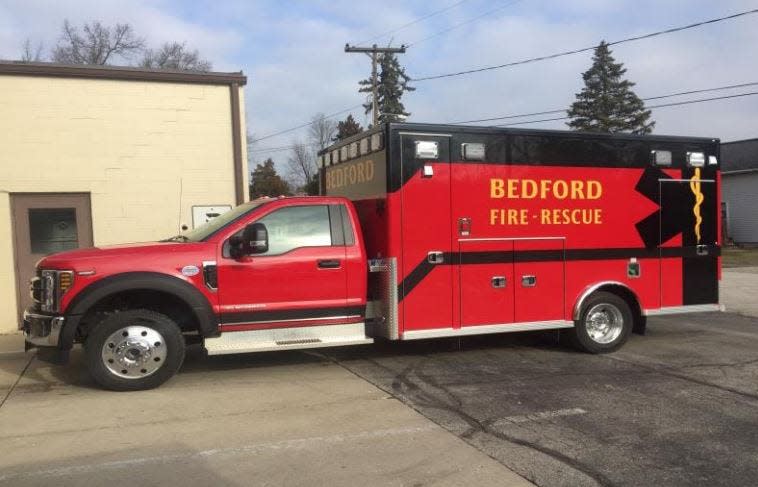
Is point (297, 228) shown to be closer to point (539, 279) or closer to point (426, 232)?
point (426, 232)

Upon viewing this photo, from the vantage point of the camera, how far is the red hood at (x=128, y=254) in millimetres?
6277

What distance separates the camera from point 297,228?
704 centimetres

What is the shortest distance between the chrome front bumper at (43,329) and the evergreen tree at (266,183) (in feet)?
139

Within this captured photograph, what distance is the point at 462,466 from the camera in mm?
4438

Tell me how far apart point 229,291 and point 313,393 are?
133 cm

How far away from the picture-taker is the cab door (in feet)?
21.9

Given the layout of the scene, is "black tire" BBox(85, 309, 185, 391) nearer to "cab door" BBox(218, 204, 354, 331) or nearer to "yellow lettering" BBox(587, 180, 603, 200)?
"cab door" BBox(218, 204, 354, 331)

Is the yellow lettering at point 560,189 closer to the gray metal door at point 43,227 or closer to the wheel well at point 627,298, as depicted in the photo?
the wheel well at point 627,298

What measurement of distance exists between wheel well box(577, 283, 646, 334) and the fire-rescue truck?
0.7 inches

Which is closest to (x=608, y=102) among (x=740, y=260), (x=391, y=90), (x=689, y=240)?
(x=391, y=90)

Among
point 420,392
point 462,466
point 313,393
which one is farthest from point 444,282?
point 462,466

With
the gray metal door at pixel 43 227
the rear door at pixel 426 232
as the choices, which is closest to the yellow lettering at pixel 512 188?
the rear door at pixel 426 232

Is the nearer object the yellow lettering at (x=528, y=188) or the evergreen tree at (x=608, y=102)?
the yellow lettering at (x=528, y=188)

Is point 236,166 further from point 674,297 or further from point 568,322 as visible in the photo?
point 674,297
